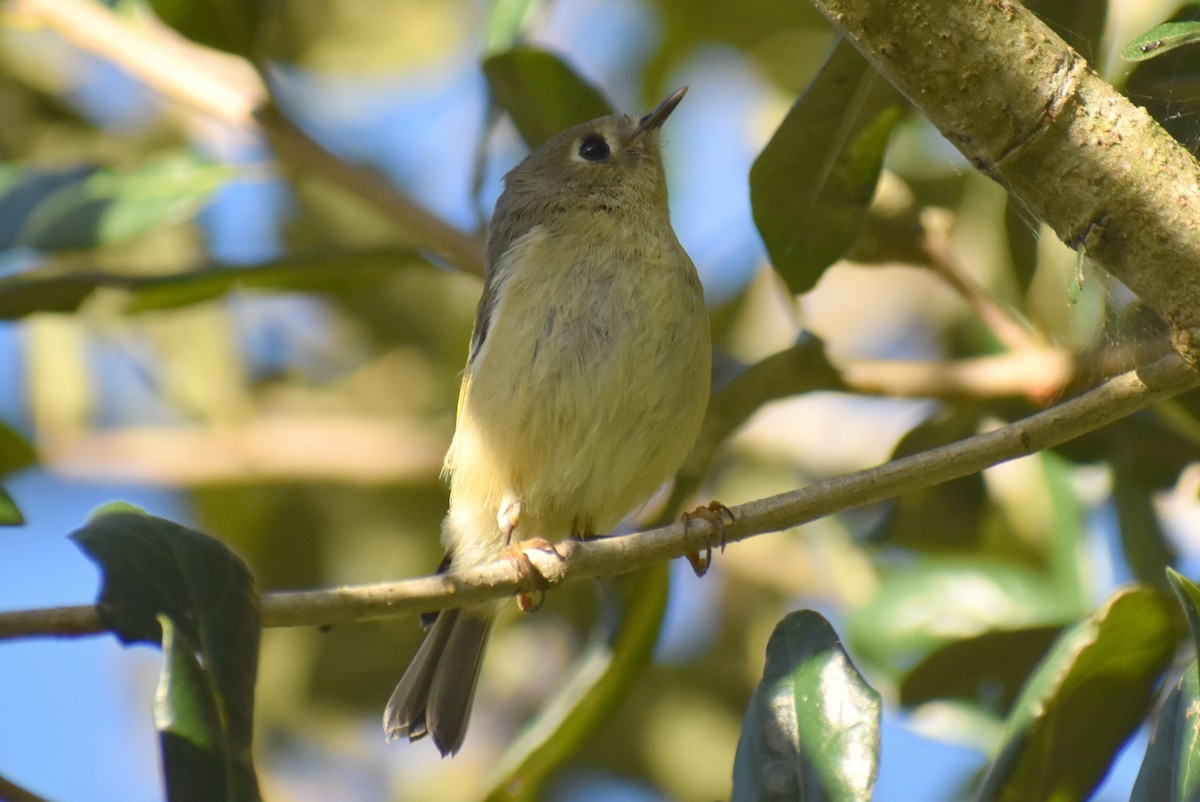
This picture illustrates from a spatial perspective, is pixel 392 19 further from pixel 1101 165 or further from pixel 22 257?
pixel 1101 165

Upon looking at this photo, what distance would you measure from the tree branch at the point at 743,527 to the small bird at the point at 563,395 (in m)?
0.60

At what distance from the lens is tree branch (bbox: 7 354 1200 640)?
1.63m

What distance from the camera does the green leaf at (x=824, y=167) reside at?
2.25 metres

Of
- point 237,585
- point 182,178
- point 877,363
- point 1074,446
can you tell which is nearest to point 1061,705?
point 1074,446

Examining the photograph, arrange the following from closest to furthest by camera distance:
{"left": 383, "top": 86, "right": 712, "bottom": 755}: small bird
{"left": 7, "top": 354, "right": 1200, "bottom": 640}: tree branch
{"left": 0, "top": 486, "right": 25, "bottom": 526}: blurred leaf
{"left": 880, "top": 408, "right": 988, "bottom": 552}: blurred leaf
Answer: {"left": 7, "top": 354, "right": 1200, "bottom": 640}: tree branch
{"left": 0, "top": 486, "right": 25, "bottom": 526}: blurred leaf
{"left": 383, "top": 86, "right": 712, "bottom": 755}: small bird
{"left": 880, "top": 408, "right": 988, "bottom": 552}: blurred leaf

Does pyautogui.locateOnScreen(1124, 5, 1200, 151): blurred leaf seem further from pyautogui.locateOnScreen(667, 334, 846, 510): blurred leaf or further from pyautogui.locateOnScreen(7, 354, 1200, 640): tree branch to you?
pyautogui.locateOnScreen(667, 334, 846, 510): blurred leaf

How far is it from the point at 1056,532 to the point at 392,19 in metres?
2.85

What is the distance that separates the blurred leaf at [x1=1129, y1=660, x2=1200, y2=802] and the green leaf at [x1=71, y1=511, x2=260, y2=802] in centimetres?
111

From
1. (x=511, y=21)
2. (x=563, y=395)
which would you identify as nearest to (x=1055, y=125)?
(x=563, y=395)

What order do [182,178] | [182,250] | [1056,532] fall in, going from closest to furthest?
[1056,532] < [182,178] < [182,250]

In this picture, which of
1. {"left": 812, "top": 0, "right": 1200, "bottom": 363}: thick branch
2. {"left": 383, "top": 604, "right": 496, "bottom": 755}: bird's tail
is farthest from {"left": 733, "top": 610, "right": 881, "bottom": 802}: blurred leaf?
{"left": 383, "top": 604, "right": 496, "bottom": 755}: bird's tail

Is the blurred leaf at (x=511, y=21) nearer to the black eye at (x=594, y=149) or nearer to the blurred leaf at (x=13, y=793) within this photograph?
the black eye at (x=594, y=149)

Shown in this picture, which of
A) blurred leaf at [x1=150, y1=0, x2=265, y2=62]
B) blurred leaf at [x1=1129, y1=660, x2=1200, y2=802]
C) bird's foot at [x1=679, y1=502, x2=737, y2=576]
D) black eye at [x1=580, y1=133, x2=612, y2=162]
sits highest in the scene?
blurred leaf at [x1=150, y1=0, x2=265, y2=62]

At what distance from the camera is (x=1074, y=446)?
257cm
